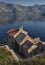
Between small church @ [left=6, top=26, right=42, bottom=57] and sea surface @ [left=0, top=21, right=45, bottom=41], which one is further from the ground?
small church @ [left=6, top=26, right=42, bottom=57]

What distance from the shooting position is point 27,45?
50.4 m

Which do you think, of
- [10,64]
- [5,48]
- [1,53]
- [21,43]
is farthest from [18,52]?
[10,64]

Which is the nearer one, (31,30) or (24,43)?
(24,43)

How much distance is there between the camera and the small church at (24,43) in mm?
48625

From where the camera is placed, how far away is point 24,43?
52.3 m

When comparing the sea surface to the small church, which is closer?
the small church

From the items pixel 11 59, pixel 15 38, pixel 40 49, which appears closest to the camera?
pixel 11 59

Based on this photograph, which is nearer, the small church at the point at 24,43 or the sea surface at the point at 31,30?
the small church at the point at 24,43

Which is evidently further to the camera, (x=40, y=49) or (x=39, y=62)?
(x=40, y=49)

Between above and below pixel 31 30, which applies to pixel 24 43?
above

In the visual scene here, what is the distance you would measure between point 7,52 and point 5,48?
337cm

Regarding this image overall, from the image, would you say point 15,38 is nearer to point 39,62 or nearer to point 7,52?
point 7,52

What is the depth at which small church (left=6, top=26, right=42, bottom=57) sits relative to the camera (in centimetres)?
4862

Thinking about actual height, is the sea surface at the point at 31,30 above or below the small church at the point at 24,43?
below
